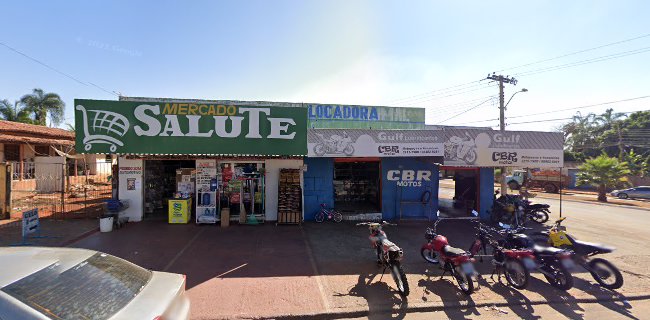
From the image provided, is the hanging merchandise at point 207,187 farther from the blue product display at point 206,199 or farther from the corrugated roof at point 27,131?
the corrugated roof at point 27,131

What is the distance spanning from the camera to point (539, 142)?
12.6 m

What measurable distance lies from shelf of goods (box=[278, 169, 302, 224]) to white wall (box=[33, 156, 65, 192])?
1551cm

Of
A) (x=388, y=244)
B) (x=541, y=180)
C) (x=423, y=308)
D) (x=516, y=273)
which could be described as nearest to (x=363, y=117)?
(x=388, y=244)

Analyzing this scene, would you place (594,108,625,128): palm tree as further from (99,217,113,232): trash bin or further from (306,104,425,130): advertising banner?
(99,217,113,232): trash bin

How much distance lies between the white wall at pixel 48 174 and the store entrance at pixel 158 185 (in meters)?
9.47

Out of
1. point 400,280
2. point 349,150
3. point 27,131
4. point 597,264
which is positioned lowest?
point 400,280

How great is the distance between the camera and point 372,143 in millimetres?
11094

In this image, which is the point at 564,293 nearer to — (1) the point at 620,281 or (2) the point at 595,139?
(1) the point at 620,281

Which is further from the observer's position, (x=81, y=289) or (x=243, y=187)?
(x=243, y=187)

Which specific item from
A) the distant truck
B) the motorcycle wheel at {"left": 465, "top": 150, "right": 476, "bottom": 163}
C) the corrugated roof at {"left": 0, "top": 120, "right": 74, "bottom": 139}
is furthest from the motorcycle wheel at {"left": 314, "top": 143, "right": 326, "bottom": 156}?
the distant truck

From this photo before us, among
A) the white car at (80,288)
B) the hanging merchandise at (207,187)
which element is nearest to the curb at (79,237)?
the hanging merchandise at (207,187)

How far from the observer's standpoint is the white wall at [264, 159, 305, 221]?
38.9ft

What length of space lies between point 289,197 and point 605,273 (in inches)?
344

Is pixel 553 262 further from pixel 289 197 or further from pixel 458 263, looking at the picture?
pixel 289 197
